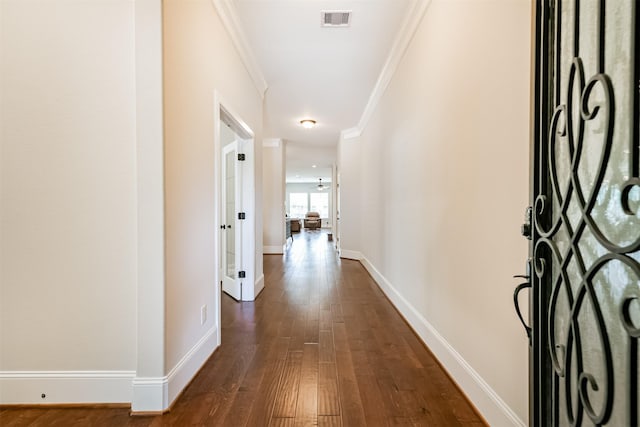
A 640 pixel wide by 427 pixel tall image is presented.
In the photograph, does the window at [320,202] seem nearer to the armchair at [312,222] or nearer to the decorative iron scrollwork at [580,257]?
the armchair at [312,222]

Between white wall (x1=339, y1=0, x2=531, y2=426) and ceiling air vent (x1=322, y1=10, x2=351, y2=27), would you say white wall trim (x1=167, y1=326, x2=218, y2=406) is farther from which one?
ceiling air vent (x1=322, y1=10, x2=351, y2=27)

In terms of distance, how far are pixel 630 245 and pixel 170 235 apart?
1.88 meters

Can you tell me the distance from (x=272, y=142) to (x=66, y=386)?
20.6 ft

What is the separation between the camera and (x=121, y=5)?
1.74 meters

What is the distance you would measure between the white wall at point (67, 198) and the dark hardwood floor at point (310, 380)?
0.92 feet

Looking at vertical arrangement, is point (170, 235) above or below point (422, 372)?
above

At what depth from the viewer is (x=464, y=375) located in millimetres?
1827

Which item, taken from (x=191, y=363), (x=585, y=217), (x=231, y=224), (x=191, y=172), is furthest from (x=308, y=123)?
(x=585, y=217)

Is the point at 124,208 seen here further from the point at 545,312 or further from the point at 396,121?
the point at 396,121

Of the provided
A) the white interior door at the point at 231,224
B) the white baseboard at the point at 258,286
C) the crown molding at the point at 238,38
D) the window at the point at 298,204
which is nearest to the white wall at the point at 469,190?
the crown molding at the point at 238,38

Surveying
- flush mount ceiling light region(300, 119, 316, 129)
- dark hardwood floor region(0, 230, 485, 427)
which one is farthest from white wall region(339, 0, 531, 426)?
flush mount ceiling light region(300, 119, 316, 129)

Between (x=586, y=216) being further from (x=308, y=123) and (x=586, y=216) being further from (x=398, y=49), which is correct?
(x=308, y=123)

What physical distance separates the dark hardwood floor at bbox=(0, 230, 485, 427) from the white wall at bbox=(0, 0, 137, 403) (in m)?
0.28

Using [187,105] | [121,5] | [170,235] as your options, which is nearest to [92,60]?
[121,5]
